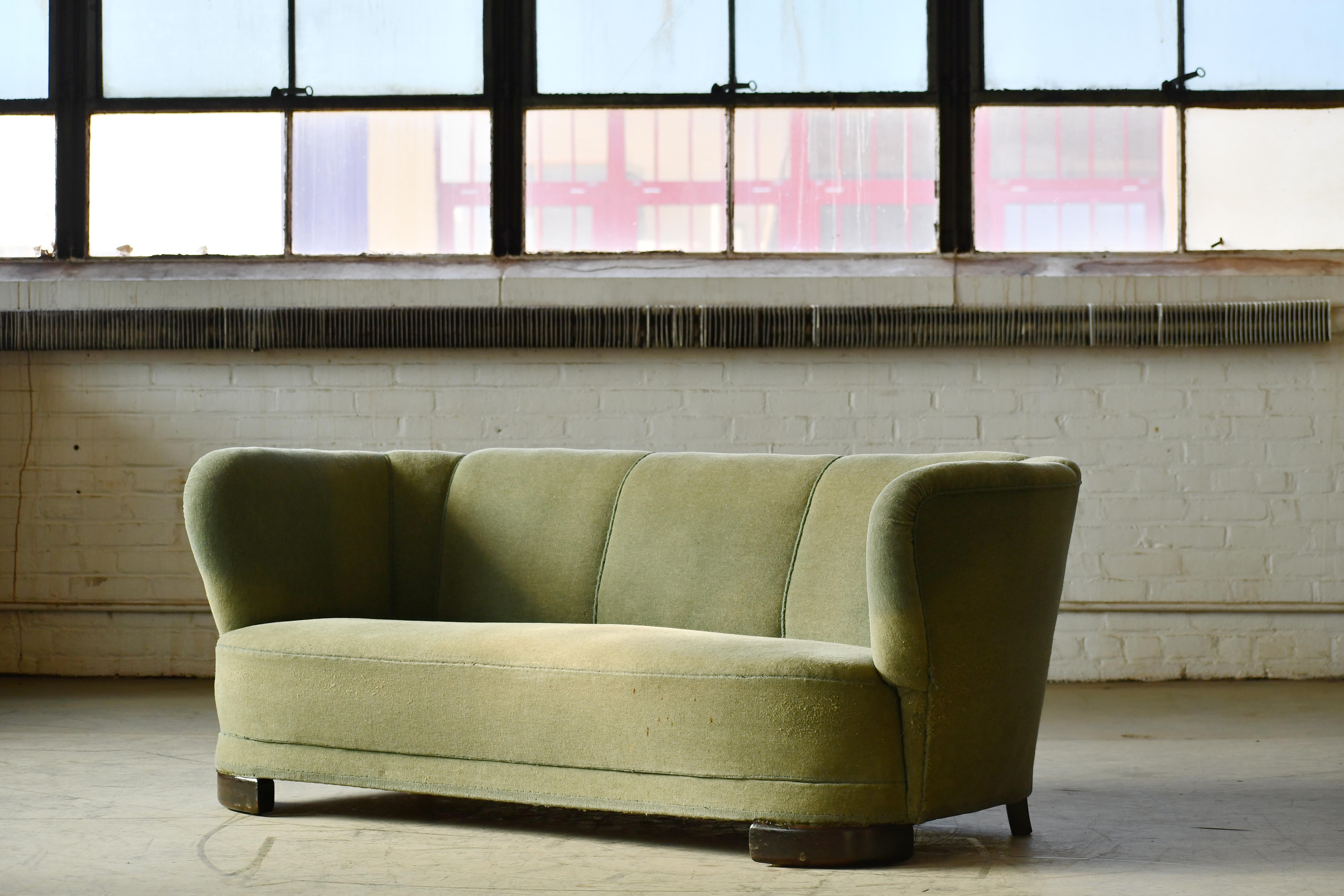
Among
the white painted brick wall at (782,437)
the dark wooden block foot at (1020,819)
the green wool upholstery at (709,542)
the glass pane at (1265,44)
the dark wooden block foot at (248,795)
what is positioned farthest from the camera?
the glass pane at (1265,44)

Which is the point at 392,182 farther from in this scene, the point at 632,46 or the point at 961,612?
the point at 961,612

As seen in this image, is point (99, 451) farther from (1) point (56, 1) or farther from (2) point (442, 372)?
(1) point (56, 1)

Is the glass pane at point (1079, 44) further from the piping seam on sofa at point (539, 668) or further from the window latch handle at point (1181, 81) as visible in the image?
the piping seam on sofa at point (539, 668)

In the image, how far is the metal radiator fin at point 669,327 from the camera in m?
4.22

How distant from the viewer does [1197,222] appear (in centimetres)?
438

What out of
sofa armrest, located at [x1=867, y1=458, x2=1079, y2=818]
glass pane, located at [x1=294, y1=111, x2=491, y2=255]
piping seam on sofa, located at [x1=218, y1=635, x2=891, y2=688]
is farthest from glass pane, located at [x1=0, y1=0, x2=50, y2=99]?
sofa armrest, located at [x1=867, y1=458, x2=1079, y2=818]

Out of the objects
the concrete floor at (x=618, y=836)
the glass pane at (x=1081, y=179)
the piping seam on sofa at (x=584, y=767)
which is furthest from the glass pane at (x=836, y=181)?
the piping seam on sofa at (x=584, y=767)

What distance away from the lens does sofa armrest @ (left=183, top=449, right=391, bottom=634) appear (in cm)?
259

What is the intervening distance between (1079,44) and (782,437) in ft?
5.54

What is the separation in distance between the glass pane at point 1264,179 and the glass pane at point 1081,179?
88 millimetres

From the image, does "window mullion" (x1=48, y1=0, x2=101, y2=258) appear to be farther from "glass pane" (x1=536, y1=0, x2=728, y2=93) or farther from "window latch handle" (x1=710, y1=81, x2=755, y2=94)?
"window latch handle" (x1=710, y1=81, x2=755, y2=94)

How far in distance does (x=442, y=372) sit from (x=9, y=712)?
1655mm

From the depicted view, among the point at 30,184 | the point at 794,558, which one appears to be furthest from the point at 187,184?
the point at 794,558

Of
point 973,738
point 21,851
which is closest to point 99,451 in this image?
point 21,851
